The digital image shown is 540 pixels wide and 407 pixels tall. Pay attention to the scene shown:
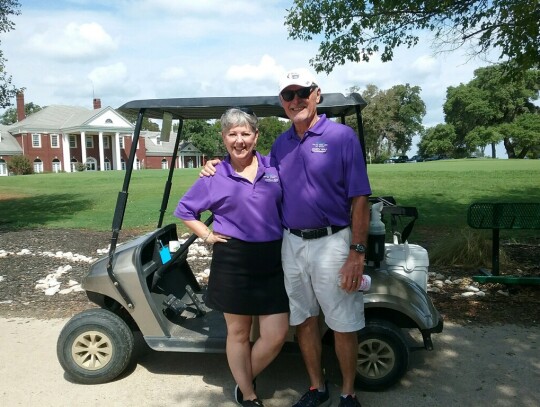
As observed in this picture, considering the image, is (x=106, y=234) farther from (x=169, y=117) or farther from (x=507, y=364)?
(x=507, y=364)

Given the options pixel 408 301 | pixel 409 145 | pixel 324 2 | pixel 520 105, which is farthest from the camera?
pixel 409 145

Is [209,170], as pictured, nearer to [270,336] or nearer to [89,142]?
[270,336]

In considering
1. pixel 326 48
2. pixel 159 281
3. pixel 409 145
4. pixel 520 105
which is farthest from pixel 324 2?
pixel 409 145

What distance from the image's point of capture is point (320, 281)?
2865mm

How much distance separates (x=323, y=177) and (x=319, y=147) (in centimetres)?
17

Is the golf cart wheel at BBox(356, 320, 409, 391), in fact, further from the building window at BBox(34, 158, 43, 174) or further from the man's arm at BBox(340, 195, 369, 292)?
the building window at BBox(34, 158, 43, 174)

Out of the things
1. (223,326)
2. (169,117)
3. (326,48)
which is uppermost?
(326,48)

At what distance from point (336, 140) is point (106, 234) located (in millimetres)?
8465

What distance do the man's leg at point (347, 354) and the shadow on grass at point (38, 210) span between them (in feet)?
33.2

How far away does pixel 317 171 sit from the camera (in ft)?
9.13

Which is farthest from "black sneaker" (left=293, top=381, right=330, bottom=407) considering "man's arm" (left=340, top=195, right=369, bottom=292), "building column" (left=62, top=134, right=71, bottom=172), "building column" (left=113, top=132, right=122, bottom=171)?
"building column" (left=113, top=132, right=122, bottom=171)

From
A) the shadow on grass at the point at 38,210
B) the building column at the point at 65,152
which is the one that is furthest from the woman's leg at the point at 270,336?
the building column at the point at 65,152

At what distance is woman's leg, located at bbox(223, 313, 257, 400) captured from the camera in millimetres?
3006

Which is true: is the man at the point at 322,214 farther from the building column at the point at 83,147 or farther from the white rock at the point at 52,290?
the building column at the point at 83,147
